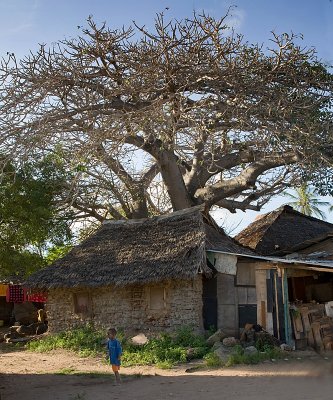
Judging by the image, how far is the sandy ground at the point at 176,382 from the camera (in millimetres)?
8273

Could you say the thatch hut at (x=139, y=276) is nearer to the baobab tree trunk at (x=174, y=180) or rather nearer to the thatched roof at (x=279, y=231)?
the baobab tree trunk at (x=174, y=180)

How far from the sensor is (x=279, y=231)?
2103 centimetres

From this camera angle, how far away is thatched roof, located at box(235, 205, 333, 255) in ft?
66.0

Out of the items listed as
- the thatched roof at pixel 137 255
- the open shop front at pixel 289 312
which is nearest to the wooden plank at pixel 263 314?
the open shop front at pixel 289 312

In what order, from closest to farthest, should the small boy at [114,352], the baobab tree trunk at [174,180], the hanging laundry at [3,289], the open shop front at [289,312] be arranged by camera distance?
1. the small boy at [114,352]
2. the open shop front at [289,312]
3. the baobab tree trunk at [174,180]
4. the hanging laundry at [3,289]

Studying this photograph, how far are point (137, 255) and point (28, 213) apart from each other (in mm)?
4055

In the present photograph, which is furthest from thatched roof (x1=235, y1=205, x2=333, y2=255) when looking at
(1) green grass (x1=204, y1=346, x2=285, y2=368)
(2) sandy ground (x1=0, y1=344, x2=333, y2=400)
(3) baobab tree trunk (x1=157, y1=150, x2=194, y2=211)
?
(2) sandy ground (x1=0, y1=344, x2=333, y2=400)

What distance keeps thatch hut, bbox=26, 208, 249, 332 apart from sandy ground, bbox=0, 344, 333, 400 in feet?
7.73

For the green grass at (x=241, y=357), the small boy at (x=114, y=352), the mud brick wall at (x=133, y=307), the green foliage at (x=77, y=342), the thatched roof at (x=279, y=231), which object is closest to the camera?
the small boy at (x=114, y=352)

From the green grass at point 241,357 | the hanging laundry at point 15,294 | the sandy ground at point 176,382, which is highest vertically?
the hanging laundry at point 15,294

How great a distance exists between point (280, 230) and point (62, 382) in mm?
12798

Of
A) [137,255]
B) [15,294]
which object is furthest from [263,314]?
[15,294]

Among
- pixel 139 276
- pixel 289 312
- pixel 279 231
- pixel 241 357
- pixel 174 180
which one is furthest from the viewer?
pixel 279 231

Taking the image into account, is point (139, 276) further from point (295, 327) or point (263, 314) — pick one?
point (295, 327)
